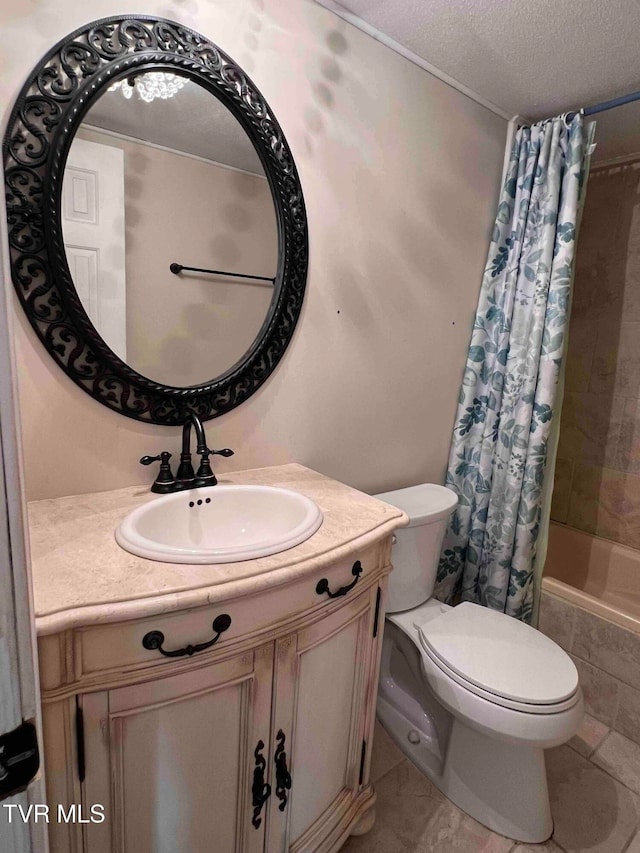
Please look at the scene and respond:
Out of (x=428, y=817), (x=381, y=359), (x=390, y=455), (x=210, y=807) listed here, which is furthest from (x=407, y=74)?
(x=428, y=817)

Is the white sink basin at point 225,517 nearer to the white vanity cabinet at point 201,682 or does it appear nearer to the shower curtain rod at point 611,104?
the white vanity cabinet at point 201,682

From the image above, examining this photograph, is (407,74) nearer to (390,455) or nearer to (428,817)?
(390,455)

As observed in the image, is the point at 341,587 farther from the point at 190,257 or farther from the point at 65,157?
the point at 65,157

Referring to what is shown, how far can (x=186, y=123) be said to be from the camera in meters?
1.22

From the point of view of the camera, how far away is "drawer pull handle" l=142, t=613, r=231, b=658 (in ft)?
2.66

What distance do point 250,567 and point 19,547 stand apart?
1.72 ft

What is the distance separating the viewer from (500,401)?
78.4 inches

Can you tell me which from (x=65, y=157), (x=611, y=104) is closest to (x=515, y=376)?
(x=611, y=104)

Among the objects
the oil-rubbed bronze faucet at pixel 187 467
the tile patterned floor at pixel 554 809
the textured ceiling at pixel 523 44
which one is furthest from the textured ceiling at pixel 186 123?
the tile patterned floor at pixel 554 809

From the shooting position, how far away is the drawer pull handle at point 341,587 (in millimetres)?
1021

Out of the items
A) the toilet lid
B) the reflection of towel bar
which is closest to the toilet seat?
the toilet lid

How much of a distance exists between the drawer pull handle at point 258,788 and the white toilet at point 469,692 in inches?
23.6

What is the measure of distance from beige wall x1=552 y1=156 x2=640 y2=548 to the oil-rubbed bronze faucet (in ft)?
6.95

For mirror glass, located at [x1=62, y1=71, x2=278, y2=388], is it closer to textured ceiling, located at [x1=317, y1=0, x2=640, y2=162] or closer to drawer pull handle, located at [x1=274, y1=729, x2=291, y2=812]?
textured ceiling, located at [x1=317, y1=0, x2=640, y2=162]
